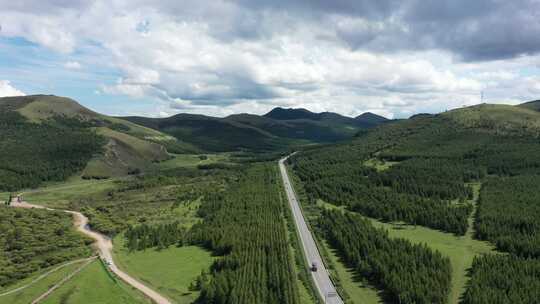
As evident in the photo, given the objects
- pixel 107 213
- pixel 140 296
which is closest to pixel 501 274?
pixel 140 296

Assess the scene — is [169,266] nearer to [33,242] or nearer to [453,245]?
[33,242]

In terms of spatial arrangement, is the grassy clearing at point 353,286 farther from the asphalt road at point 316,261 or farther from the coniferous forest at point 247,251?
the coniferous forest at point 247,251

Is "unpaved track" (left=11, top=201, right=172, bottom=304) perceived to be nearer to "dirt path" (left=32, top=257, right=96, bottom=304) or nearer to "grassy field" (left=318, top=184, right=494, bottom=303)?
"dirt path" (left=32, top=257, right=96, bottom=304)

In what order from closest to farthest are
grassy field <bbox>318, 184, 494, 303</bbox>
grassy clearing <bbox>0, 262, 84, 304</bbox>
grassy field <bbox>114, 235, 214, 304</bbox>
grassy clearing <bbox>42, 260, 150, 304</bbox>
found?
grassy clearing <bbox>42, 260, 150, 304</bbox>
grassy clearing <bbox>0, 262, 84, 304</bbox>
grassy field <bbox>318, 184, 494, 303</bbox>
grassy field <bbox>114, 235, 214, 304</bbox>

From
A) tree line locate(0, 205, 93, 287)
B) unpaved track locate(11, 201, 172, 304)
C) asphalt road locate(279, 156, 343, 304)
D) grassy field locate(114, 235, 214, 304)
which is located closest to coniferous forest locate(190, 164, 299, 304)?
grassy field locate(114, 235, 214, 304)

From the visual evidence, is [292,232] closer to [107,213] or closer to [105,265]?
[105,265]

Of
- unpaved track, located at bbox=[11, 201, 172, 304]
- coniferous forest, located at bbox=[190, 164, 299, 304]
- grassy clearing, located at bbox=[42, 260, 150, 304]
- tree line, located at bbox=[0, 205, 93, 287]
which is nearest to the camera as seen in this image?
coniferous forest, located at bbox=[190, 164, 299, 304]
